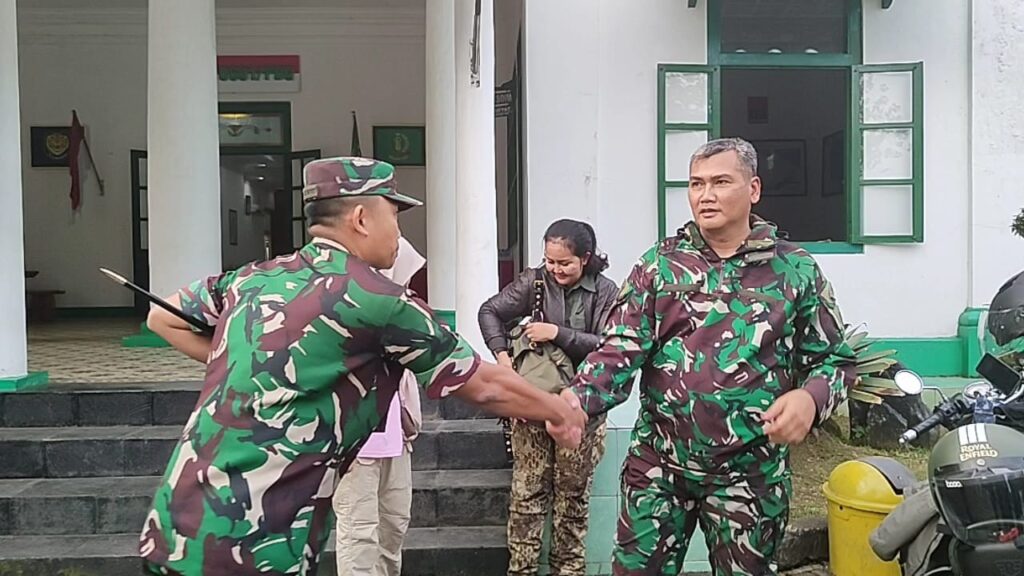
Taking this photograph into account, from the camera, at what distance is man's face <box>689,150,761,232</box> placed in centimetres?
262

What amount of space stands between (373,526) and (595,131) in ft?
13.0

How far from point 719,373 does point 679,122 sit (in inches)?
174

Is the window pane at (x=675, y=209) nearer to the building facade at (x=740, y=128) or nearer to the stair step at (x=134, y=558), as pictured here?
the building facade at (x=740, y=128)

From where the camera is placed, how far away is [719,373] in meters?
2.57

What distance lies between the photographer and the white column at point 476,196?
18.0 feet

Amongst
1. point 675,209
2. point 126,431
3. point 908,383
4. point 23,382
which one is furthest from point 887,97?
point 23,382

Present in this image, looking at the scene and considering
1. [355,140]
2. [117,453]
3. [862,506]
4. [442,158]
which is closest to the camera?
[862,506]

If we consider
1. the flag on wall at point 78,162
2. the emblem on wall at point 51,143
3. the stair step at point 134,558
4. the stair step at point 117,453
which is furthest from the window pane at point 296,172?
the stair step at point 134,558

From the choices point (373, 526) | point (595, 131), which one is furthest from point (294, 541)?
point (595, 131)

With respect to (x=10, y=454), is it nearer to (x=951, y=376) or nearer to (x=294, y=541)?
(x=294, y=541)

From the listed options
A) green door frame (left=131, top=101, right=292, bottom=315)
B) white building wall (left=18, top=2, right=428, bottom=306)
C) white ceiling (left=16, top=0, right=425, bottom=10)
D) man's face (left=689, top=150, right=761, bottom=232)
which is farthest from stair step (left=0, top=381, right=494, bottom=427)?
white ceiling (left=16, top=0, right=425, bottom=10)

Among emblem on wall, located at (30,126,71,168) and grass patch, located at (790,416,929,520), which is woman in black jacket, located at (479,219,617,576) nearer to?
grass patch, located at (790,416,929,520)

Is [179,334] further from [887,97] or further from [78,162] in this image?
[78,162]

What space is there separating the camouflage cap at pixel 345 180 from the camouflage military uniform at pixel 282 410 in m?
0.16
